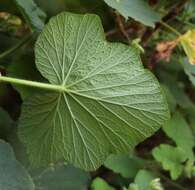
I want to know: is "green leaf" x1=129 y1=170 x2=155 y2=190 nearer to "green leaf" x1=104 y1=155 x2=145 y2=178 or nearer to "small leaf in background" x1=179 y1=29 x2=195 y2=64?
Result: "green leaf" x1=104 y1=155 x2=145 y2=178

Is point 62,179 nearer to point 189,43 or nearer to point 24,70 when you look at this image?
point 24,70

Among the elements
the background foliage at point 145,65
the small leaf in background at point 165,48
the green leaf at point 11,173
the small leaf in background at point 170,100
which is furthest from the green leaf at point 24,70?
the small leaf in background at point 170,100

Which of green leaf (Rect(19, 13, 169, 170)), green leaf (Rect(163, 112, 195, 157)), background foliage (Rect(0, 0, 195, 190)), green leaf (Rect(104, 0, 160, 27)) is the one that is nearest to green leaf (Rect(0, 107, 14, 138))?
background foliage (Rect(0, 0, 195, 190))

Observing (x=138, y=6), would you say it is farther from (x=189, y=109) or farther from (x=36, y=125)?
(x=189, y=109)

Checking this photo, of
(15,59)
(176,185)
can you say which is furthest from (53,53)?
(176,185)

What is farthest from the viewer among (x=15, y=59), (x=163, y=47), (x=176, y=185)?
(x=176, y=185)

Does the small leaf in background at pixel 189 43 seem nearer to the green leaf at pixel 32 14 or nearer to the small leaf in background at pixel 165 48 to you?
the small leaf in background at pixel 165 48

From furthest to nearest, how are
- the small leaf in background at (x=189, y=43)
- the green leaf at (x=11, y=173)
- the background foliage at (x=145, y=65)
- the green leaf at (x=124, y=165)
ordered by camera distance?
1. the green leaf at (x=124, y=165)
2. the small leaf in background at (x=189, y=43)
3. the background foliage at (x=145, y=65)
4. the green leaf at (x=11, y=173)

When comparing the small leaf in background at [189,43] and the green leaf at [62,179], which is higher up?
the small leaf in background at [189,43]
